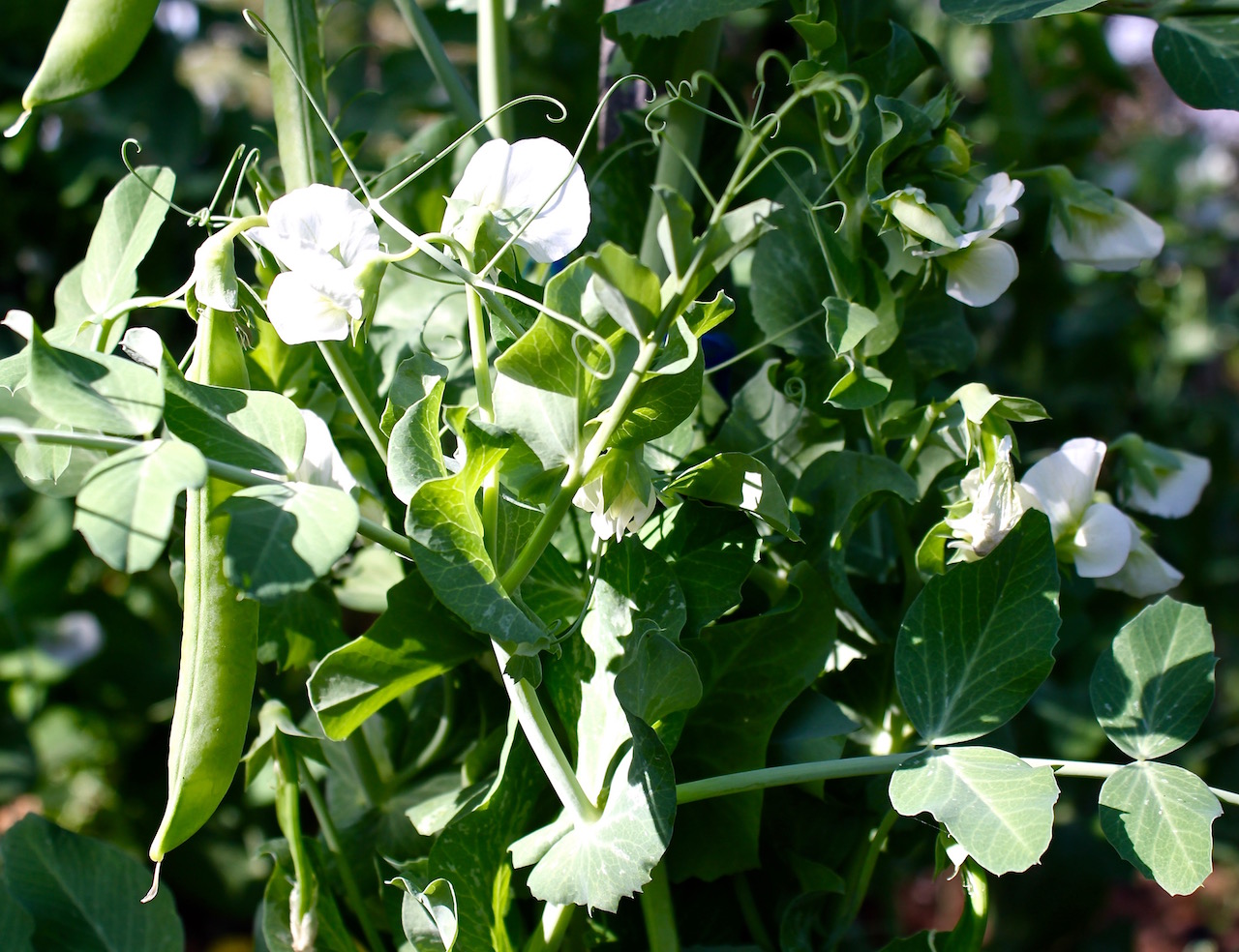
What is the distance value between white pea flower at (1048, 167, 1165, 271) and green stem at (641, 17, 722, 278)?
5.5 inches

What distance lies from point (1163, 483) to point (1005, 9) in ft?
0.65

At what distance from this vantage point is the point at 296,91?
36cm

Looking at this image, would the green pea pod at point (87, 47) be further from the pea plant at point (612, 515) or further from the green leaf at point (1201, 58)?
the green leaf at point (1201, 58)

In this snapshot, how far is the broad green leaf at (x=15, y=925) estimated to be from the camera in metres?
0.36

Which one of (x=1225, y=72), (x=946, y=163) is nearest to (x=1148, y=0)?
(x=1225, y=72)

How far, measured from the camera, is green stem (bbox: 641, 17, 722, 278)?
398mm

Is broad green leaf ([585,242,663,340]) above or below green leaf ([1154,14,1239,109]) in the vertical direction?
above

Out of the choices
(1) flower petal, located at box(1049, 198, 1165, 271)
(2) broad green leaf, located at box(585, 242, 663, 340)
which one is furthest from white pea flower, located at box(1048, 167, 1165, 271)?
(2) broad green leaf, located at box(585, 242, 663, 340)

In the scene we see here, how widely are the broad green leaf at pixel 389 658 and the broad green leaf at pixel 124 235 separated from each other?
14cm

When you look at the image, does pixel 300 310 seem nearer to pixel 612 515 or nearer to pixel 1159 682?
pixel 612 515

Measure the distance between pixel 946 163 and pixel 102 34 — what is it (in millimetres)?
287

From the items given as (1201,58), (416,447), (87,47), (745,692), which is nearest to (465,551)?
(416,447)

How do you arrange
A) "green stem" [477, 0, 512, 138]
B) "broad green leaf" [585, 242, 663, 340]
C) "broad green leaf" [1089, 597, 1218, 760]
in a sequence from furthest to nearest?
"green stem" [477, 0, 512, 138]
"broad green leaf" [1089, 597, 1218, 760]
"broad green leaf" [585, 242, 663, 340]

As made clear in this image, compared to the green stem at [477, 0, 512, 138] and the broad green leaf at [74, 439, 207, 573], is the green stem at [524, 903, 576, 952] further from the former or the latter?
the green stem at [477, 0, 512, 138]
